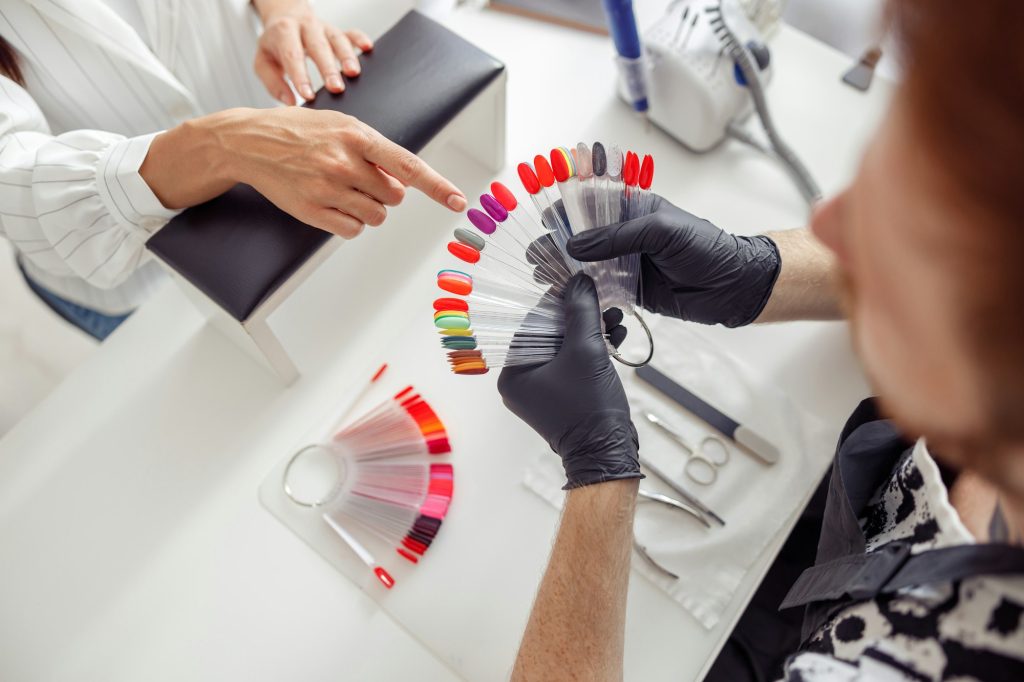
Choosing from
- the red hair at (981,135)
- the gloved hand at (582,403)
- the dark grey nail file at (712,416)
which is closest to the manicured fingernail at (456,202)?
the gloved hand at (582,403)

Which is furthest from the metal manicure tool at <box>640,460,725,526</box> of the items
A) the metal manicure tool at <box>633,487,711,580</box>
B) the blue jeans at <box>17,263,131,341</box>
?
the blue jeans at <box>17,263,131,341</box>

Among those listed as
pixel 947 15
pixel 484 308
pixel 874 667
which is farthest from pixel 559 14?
pixel 874 667

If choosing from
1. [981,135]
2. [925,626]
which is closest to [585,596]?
[925,626]

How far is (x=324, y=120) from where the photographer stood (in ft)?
2.59

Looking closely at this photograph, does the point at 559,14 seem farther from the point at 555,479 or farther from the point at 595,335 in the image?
the point at 555,479

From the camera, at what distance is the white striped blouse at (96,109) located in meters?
0.79

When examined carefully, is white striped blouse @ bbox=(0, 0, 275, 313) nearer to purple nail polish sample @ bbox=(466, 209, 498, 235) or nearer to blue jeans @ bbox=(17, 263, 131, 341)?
blue jeans @ bbox=(17, 263, 131, 341)

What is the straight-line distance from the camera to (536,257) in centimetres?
77

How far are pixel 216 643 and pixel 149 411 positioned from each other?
32 centimetres

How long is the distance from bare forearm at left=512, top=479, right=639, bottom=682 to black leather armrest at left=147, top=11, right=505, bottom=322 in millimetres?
435

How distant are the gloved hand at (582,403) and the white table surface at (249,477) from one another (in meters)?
0.14

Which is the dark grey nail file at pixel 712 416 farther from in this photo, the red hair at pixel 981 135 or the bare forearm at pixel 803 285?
the red hair at pixel 981 135

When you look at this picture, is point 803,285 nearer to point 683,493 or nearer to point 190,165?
point 683,493

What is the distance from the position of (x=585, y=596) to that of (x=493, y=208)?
0.41m
